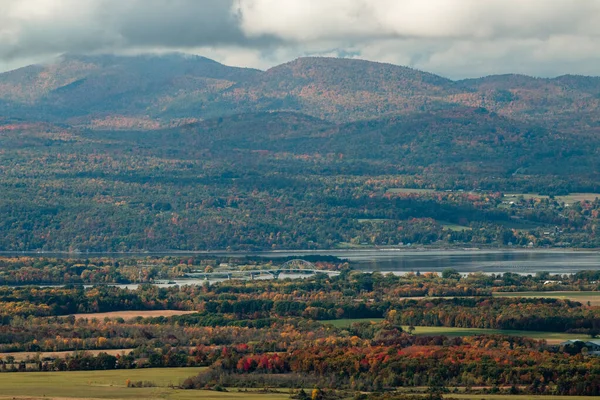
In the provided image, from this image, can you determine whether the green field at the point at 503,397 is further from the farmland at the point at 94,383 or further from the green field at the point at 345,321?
the green field at the point at 345,321

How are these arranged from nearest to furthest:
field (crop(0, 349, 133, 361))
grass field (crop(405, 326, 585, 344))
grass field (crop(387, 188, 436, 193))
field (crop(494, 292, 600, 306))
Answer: field (crop(0, 349, 133, 361)) → grass field (crop(405, 326, 585, 344)) → field (crop(494, 292, 600, 306)) → grass field (crop(387, 188, 436, 193))

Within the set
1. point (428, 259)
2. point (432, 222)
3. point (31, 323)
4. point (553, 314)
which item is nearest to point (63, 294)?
point (31, 323)

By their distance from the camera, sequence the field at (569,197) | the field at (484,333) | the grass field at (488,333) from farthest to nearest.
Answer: the field at (569,197) < the grass field at (488,333) < the field at (484,333)

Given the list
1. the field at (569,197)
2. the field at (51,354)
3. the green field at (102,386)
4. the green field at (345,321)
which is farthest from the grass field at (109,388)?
the field at (569,197)

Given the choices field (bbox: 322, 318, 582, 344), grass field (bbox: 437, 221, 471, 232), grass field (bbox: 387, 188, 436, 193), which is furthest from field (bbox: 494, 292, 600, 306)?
grass field (bbox: 387, 188, 436, 193)

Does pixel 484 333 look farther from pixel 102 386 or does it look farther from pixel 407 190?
pixel 407 190

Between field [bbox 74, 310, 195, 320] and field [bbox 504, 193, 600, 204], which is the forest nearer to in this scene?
field [bbox 74, 310, 195, 320]

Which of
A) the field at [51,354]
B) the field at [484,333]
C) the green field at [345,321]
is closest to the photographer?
the field at [51,354]

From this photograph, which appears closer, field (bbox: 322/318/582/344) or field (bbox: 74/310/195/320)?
field (bbox: 322/318/582/344)

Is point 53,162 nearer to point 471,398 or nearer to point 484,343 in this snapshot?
point 484,343
